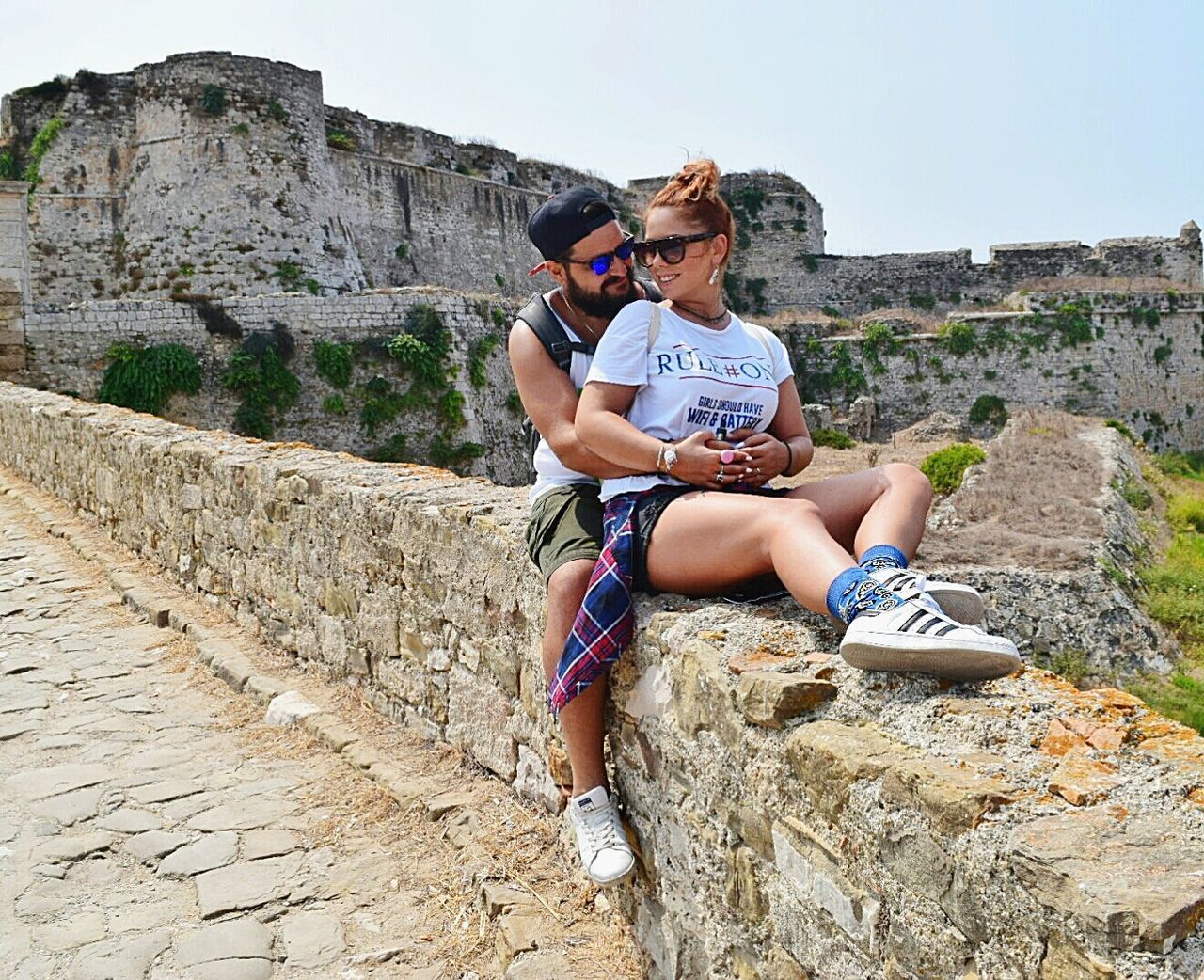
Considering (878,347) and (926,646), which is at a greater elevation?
(878,347)

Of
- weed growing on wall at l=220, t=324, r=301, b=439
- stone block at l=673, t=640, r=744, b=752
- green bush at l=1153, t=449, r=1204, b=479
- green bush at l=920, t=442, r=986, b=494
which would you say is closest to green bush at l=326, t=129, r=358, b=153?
Result: weed growing on wall at l=220, t=324, r=301, b=439

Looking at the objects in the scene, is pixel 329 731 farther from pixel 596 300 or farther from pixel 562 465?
pixel 596 300

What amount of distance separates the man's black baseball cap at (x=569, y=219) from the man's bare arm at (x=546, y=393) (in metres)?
0.23

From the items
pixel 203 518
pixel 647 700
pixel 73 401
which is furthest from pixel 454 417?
pixel 647 700

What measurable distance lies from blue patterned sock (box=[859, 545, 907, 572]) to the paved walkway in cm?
117

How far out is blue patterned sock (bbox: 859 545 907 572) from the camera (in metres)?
2.16

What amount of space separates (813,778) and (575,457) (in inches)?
49.2

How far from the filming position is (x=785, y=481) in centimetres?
1161

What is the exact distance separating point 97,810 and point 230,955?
1.08 m

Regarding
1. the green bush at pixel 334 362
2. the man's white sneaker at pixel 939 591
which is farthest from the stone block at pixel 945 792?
the green bush at pixel 334 362

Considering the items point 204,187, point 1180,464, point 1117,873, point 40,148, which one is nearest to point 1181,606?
point 1117,873

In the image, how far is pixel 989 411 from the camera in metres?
24.4

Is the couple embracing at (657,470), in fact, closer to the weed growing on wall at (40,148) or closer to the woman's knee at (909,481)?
the woman's knee at (909,481)

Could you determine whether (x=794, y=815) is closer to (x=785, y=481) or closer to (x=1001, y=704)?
(x=1001, y=704)
